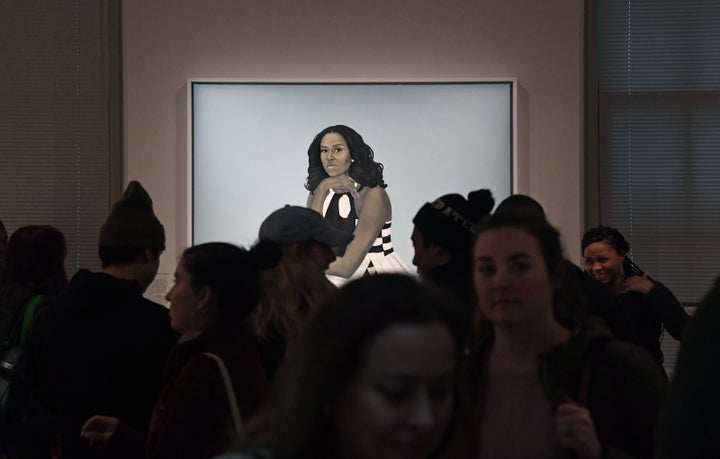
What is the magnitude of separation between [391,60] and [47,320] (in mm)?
4340

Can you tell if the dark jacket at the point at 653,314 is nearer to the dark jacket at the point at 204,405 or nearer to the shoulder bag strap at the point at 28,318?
the shoulder bag strap at the point at 28,318

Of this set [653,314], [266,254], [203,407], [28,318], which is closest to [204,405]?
[203,407]

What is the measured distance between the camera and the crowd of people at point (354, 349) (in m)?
1.77

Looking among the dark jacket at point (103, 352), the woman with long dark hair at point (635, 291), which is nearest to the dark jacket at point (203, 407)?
the dark jacket at point (103, 352)

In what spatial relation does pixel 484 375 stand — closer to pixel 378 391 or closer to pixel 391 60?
pixel 378 391

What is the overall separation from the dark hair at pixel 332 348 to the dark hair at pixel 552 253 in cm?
107

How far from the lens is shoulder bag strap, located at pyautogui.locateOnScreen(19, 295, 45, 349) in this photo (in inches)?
191

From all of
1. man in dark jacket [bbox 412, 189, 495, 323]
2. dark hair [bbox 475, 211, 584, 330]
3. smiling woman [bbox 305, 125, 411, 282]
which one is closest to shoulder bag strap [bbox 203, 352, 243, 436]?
dark hair [bbox 475, 211, 584, 330]

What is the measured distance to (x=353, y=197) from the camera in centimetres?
784

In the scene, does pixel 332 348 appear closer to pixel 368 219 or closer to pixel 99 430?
pixel 99 430

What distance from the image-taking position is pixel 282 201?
789cm

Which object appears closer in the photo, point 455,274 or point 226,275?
point 226,275

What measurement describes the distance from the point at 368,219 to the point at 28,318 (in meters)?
3.39

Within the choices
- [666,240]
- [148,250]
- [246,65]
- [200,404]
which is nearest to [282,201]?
[246,65]
